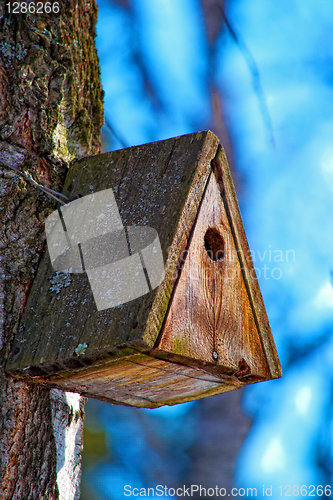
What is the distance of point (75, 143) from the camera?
59.3 inches

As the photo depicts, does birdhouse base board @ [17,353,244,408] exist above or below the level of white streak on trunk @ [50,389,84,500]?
above

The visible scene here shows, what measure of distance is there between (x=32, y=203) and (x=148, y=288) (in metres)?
0.43

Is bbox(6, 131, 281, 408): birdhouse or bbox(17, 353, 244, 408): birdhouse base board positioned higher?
bbox(6, 131, 281, 408): birdhouse

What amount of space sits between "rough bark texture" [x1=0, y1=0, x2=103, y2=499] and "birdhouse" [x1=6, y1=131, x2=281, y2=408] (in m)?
0.05

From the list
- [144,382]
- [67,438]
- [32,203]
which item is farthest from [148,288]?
[67,438]

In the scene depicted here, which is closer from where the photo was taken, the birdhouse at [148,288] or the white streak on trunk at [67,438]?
the birdhouse at [148,288]

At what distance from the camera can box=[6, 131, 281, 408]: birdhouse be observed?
1065 mm

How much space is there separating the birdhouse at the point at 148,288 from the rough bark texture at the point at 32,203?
1.8 inches

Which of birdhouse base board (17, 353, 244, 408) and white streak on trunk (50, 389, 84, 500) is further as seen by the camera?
white streak on trunk (50, 389, 84, 500)

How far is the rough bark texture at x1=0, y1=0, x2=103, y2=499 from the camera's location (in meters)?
1.15

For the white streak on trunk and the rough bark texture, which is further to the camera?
the white streak on trunk

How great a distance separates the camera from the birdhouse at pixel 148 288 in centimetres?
107

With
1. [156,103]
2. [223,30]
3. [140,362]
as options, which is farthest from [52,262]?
[223,30]

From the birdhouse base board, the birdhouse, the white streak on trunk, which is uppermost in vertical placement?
the birdhouse
